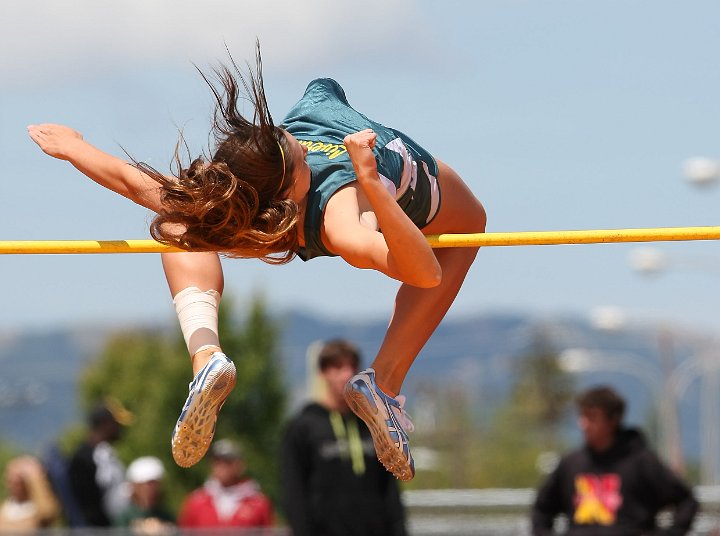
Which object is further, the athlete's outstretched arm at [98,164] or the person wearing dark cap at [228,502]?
the person wearing dark cap at [228,502]

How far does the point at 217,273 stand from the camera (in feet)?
20.2

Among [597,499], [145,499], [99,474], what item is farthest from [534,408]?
[597,499]

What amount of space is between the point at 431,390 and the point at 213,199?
226ft

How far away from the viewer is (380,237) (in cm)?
551

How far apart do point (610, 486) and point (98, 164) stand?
3890 mm

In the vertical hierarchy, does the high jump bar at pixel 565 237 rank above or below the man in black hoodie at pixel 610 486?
above

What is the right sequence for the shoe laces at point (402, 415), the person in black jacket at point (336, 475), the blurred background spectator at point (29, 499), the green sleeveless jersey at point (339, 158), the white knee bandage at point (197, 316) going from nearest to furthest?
the green sleeveless jersey at point (339, 158) < the white knee bandage at point (197, 316) < the shoe laces at point (402, 415) < the person in black jacket at point (336, 475) < the blurred background spectator at point (29, 499)

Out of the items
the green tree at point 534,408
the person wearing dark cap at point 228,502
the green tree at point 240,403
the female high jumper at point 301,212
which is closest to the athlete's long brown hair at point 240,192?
the female high jumper at point 301,212

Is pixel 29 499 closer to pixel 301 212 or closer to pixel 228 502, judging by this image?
pixel 228 502

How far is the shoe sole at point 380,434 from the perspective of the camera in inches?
238

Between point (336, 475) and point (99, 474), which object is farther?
point (99, 474)

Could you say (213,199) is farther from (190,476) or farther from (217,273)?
(190,476)

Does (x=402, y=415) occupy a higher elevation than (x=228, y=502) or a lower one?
higher

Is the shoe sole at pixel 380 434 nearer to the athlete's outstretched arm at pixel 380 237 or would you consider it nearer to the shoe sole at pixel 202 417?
the shoe sole at pixel 202 417
